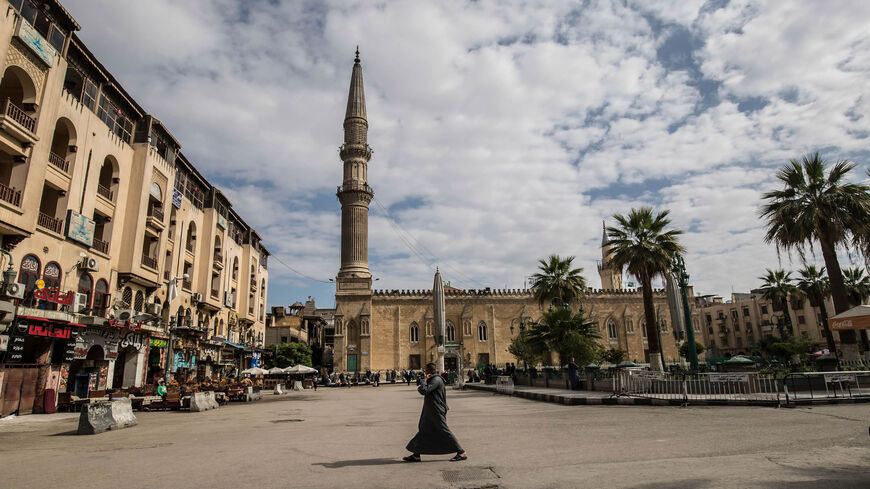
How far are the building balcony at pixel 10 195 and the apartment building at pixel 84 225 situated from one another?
0.03 meters

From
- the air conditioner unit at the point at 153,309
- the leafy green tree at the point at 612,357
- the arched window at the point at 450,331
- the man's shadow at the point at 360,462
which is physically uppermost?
the arched window at the point at 450,331

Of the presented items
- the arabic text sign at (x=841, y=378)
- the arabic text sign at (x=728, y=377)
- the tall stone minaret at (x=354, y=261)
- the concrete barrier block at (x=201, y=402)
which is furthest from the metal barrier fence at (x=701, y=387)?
the tall stone minaret at (x=354, y=261)

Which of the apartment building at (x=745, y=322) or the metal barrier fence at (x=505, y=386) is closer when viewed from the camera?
the metal barrier fence at (x=505, y=386)

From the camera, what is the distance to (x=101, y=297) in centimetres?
1964

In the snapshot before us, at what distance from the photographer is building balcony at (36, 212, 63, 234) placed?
1625 centimetres

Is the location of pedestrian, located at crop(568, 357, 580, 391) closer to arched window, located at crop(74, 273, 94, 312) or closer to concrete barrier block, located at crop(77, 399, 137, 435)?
concrete barrier block, located at crop(77, 399, 137, 435)

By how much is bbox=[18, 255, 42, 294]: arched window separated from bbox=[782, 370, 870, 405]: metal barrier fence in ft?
73.2

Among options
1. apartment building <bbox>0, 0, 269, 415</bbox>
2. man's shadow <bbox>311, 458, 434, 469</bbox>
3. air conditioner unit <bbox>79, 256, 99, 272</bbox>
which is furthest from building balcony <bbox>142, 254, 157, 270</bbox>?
man's shadow <bbox>311, 458, 434, 469</bbox>

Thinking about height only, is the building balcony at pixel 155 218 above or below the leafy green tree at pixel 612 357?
above

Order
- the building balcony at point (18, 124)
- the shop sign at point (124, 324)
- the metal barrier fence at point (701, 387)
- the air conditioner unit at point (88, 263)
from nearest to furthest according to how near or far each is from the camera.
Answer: the metal barrier fence at point (701, 387)
the building balcony at point (18, 124)
the air conditioner unit at point (88, 263)
the shop sign at point (124, 324)

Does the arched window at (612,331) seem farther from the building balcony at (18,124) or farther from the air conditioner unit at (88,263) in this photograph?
the building balcony at (18,124)

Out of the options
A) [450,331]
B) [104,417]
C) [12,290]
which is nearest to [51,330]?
[12,290]

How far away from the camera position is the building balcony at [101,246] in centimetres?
1920

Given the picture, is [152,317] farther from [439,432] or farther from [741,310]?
[741,310]
